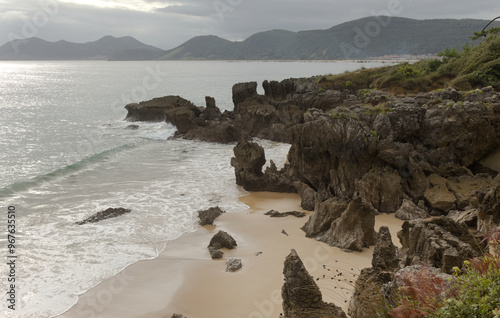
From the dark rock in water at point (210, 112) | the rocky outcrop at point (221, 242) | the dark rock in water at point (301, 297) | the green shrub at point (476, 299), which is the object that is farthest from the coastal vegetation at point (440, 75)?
the green shrub at point (476, 299)

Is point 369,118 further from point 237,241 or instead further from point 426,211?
point 237,241

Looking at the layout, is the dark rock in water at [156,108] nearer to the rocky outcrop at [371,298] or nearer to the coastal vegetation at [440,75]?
the coastal vegetation at [440,75]

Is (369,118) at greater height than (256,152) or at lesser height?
greater

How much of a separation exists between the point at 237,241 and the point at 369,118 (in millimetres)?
9551

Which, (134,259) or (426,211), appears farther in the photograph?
(426,211)

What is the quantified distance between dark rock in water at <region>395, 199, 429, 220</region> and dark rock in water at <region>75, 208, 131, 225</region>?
38.3 ft

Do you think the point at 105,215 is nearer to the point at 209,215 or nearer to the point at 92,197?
the point at 92,197

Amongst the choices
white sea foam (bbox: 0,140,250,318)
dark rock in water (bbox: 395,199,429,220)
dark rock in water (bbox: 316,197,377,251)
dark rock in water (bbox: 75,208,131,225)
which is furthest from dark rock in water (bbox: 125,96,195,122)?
dark rock in water (bbox: 316,197,377,251)

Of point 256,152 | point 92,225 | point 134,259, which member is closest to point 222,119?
point 256,152

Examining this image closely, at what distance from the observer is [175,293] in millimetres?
11734

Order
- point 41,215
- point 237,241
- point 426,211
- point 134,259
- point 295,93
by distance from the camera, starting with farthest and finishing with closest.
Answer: point 295,93
point 41,215
point 426,211
point 237,241
point 134,259

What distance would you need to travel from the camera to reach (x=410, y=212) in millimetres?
16156

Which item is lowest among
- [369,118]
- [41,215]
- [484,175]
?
[41,215]

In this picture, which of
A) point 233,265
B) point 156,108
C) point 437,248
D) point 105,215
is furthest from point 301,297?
point 156,108
